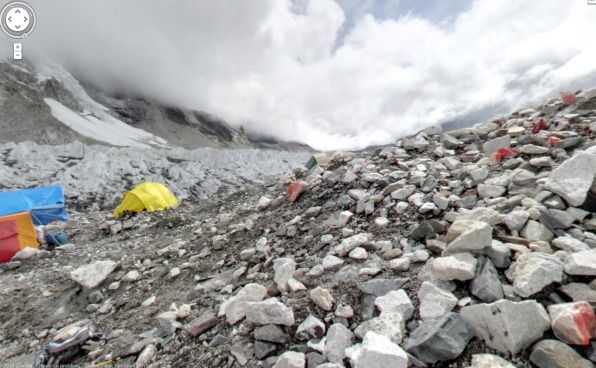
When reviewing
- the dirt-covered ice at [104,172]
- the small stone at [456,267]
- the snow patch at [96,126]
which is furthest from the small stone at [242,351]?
the snow patch at [96,126]

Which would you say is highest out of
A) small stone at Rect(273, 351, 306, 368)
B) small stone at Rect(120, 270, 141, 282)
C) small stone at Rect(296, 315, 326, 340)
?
small stone at Rect(296, 315, 326, 340)

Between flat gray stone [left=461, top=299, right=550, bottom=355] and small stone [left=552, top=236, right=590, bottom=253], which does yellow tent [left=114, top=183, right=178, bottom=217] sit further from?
small stone [left=552, top=236, right=590, bottom=253]

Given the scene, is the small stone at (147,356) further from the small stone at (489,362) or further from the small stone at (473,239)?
the small stone at (473,239)

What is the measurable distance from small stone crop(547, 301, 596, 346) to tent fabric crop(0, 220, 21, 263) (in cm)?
852

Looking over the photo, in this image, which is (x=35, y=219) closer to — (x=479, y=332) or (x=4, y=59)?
(x=479, y=332)

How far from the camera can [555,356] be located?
4.51 feet

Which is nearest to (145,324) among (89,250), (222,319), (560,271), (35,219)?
(222,319)

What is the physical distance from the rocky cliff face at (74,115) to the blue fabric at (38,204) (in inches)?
1024

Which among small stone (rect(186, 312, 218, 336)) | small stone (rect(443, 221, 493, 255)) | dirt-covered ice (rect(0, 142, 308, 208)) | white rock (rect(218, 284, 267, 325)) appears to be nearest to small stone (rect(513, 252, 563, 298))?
small stone (rect(443, 221, 493, 255))

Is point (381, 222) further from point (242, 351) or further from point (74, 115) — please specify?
point (74, 115)

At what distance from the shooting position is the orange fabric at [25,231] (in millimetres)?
6234

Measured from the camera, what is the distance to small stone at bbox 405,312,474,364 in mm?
1540

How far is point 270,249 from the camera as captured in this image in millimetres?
3768

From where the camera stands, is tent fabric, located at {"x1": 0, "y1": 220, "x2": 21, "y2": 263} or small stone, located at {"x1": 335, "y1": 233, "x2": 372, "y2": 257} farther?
tent fabric, located at {"x1": 0, "y1": 220, "x2": 21, "y2": 263}
